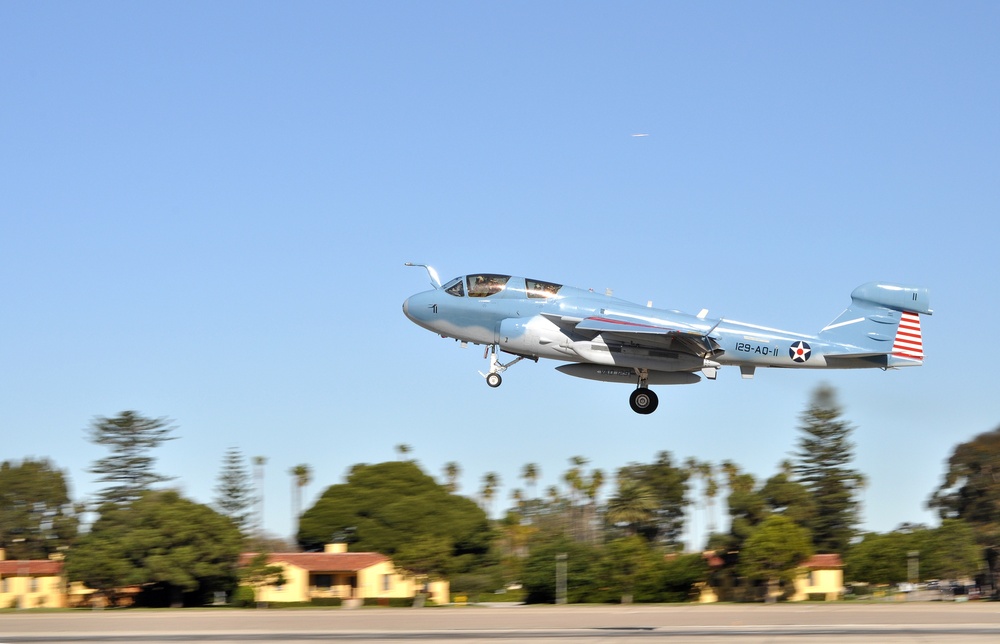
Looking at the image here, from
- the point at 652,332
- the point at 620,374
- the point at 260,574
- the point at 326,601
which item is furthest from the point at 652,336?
the point at 326,601

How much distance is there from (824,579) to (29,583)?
52781 millimetres

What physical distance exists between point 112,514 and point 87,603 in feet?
23.5

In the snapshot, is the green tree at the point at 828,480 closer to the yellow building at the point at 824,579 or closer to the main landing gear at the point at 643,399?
the yellow building at the point at 824,579

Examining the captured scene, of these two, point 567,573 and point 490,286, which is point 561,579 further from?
point 490,286

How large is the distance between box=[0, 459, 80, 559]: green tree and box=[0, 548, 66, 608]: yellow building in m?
12.3

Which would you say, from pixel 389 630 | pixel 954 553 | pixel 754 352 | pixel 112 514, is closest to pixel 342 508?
pixel 112 514

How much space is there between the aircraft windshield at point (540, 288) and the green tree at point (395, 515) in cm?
4529

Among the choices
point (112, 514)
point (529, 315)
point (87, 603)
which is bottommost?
point (87, 603)

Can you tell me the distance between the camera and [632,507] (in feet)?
339

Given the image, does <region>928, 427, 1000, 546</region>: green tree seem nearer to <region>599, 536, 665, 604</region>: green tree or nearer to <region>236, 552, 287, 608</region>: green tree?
<region>599, 536, 665, 604</region>: green tree

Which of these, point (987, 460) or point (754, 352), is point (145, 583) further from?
point (987, 460)

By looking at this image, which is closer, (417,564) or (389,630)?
(389,630)

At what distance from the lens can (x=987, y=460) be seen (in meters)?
86.4

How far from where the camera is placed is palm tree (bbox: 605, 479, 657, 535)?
102750 mm
